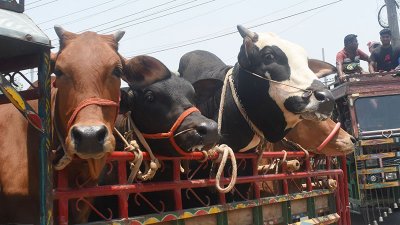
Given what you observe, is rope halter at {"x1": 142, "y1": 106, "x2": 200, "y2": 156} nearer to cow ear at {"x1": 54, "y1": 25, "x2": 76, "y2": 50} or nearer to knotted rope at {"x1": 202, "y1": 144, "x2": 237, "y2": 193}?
knotted rope at {"x1": 202, "y1": 144, "x2": 237, "y2": 193}

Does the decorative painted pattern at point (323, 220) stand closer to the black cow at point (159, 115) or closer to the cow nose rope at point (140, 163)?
the black cow at point (159, 115)

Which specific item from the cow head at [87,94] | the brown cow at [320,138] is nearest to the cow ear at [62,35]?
the cow head at [87,94]

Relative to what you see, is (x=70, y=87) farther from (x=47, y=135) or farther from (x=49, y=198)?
(x=49, y=198)

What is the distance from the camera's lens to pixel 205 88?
4.84 meters

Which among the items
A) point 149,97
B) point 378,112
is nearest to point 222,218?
point 149,97

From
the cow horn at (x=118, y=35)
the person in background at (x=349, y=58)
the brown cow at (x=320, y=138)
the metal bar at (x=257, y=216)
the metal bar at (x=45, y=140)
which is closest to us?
the metal bar at (x=45, y=140)

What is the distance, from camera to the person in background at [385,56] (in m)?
10.8

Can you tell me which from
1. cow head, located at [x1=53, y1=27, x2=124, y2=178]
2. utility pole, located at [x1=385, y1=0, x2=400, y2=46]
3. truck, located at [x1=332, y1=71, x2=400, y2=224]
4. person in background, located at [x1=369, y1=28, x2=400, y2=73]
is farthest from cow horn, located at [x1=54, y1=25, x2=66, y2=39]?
utility pole, located at [x1=385, y1=0, x2=400, y2=46]

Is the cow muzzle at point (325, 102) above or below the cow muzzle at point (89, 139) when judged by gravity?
above

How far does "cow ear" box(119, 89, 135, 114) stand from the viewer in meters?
3.91

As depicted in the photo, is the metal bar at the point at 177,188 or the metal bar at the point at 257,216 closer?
the metal bar at the point at 177,188

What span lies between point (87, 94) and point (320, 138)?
10.3 feet

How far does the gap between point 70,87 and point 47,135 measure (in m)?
0.49

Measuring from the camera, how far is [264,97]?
181 inches
